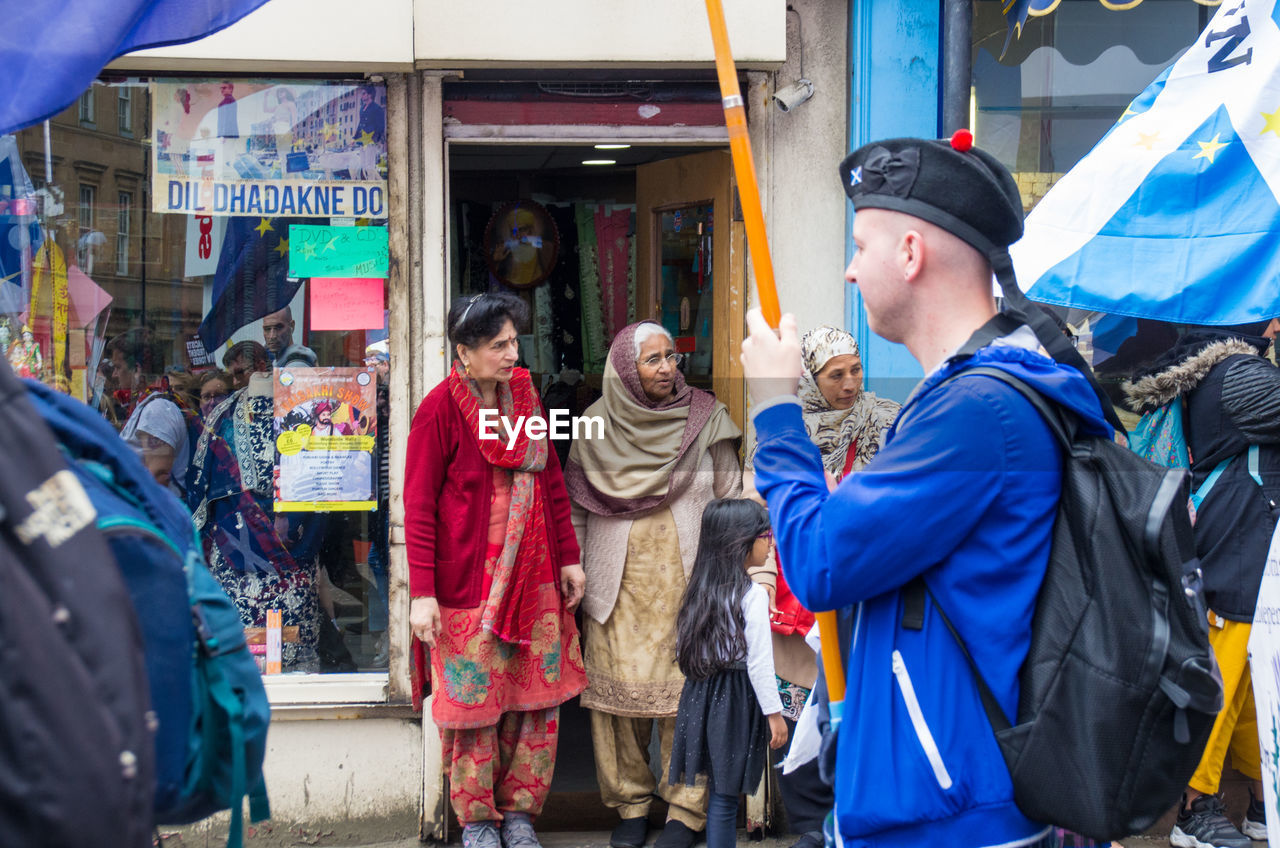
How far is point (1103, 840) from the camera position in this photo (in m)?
1.72

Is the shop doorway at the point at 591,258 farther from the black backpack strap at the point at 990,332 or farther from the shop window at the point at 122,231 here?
the black backpack strap at the point at 990,332

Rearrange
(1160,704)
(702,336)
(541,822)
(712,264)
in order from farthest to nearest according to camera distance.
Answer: (702,336)
(712,264)
(541,822)
(1160,704)

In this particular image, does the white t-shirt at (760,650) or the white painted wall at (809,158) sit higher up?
the white painted wall at (809,158)

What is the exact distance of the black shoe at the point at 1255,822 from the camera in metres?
4.48

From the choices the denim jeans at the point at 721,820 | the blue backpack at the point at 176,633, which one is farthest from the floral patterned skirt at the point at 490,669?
the blue backpack at the point at 176,633

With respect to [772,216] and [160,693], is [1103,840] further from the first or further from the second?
[772,216]

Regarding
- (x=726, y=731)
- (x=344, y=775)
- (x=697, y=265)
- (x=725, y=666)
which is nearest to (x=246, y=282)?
(x=344, y=775)

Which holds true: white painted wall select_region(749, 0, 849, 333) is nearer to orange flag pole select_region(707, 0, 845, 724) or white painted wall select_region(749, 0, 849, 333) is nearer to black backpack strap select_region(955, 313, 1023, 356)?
orange flag pole select_region(707, 0, 845, 724)

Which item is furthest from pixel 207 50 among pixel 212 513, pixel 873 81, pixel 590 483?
pixel 873 81

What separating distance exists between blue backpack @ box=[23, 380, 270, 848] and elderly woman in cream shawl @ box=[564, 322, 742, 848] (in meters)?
3.10

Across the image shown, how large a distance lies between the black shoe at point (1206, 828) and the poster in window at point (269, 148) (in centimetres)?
393

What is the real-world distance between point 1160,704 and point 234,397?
377 cm

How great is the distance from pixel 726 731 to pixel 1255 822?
7.49 feet

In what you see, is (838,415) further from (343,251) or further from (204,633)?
(204,633)
